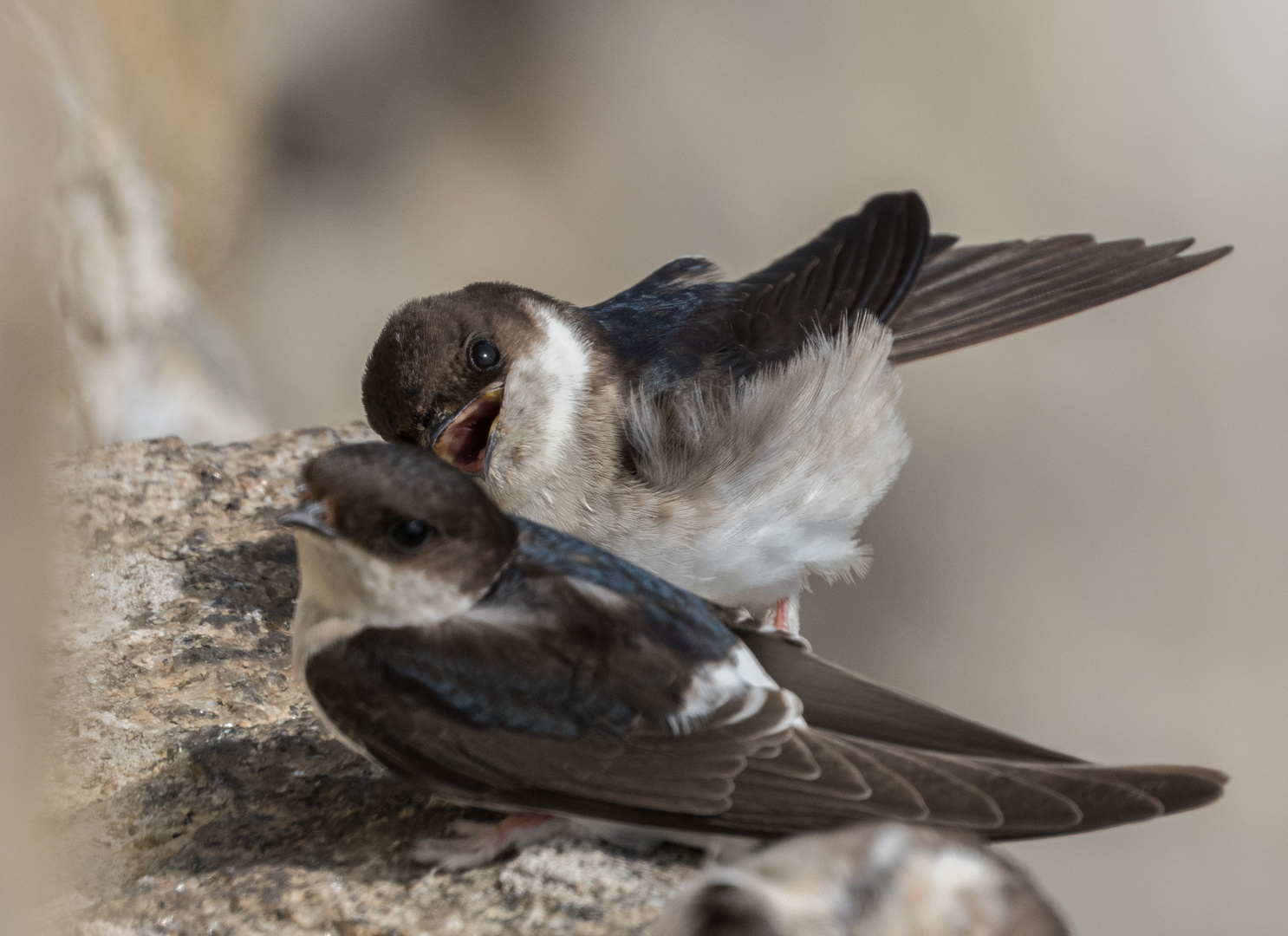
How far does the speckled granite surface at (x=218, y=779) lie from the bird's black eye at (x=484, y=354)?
0.61 m

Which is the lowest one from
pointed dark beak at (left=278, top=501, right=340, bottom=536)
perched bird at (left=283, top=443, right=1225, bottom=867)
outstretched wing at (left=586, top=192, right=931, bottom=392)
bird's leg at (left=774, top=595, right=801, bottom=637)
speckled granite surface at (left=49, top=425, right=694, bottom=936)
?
speckled granite surface at (left=49, top=425, right=694, bottom=936)

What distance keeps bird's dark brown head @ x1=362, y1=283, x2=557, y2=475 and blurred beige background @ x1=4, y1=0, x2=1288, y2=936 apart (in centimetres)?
259

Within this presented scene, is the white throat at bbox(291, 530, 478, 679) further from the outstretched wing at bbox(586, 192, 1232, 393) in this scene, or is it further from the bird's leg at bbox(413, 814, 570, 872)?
the outstretched wing at bbox(586, 192, 1232, 393)

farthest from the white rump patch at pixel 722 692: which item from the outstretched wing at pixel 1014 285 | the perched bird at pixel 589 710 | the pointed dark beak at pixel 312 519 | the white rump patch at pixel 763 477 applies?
the outstretched wing at pixel 1014 285

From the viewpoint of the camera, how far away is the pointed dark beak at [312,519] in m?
1.59

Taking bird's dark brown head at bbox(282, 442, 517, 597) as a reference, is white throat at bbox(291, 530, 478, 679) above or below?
below

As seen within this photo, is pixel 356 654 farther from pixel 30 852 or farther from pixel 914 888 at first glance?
pixel 914 888

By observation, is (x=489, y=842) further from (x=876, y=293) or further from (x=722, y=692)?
(x=876, y=293)

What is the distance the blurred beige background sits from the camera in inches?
185

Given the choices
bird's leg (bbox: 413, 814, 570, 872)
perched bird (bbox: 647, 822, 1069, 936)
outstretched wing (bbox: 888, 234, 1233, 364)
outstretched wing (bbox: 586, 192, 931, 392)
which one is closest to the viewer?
perched bird (bbox: 647, 822, 1069, 936)

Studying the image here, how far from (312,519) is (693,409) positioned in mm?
981

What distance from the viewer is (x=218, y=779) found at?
198 centimetres

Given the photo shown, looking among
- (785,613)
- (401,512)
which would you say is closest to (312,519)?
(401,512)

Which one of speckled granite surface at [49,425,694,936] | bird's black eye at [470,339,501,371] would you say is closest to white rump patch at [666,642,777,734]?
speckled granite surface at [49,425,694,936]
